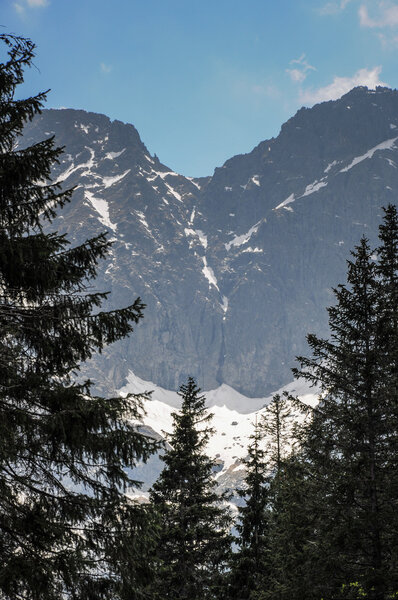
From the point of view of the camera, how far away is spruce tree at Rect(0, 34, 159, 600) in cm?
588

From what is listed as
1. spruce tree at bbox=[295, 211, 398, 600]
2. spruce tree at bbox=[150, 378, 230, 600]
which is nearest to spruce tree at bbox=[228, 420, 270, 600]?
spruce tree at bbox=[150, 378, 230, 600]

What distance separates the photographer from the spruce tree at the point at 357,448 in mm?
9133

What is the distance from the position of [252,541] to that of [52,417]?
15944 mm

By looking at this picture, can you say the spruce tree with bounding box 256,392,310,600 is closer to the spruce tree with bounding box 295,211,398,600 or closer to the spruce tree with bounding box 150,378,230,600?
the spruce tree with bounding box 295,211,398,600

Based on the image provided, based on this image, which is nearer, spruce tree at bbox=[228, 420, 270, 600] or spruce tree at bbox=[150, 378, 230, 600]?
spruce tree at bbox=[150, 378, 230, 600]

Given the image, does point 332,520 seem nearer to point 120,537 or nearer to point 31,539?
point 120,537

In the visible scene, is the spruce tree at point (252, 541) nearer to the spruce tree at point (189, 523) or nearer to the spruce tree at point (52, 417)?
the spruce tree at point (189, 523)

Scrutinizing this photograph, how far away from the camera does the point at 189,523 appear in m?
16.3

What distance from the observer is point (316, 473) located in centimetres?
1102

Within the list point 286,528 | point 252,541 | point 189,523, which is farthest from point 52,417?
point 252,541

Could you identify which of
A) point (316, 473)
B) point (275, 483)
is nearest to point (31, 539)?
point (316, 473)

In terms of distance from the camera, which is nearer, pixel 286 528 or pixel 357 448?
pixel 357 448

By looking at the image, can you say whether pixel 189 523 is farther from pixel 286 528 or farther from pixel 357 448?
pixel 357 448

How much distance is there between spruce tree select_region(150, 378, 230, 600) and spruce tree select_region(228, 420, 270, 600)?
51.2 inches
